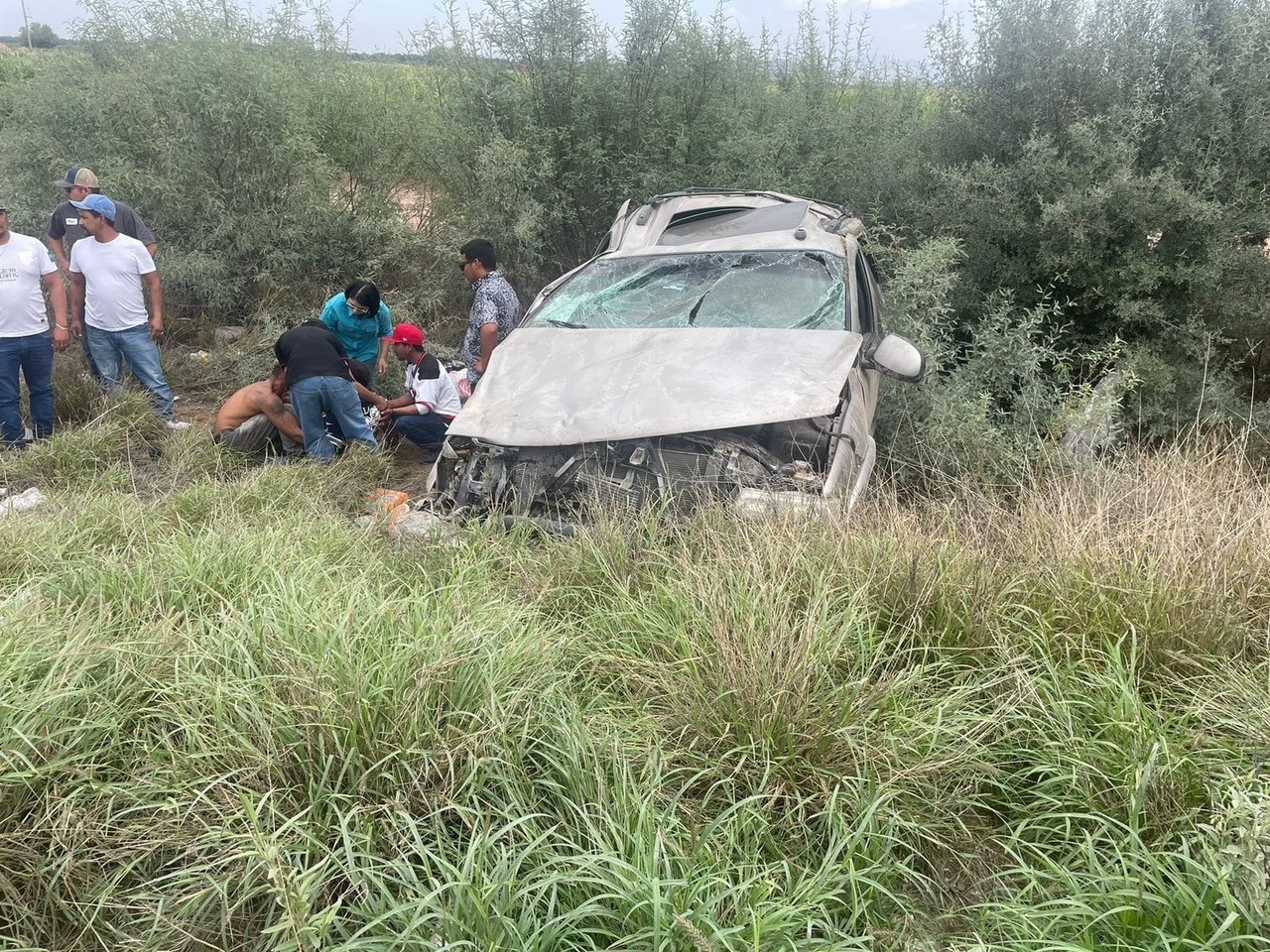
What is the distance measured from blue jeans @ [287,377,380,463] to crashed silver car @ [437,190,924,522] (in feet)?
4.37

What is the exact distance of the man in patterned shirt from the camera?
19.0 feet

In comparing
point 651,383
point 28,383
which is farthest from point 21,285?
point 651,383

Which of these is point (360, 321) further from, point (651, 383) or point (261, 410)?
point (651, 383)

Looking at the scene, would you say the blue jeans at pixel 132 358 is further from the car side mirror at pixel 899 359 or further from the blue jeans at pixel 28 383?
the car side mirror at pixel 899 359

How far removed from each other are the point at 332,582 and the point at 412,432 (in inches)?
121

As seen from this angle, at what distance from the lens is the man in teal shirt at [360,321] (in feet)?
19.3

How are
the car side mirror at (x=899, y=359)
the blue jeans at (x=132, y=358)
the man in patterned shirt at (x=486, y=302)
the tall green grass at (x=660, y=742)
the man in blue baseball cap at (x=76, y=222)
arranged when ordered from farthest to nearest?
the man in blue baseball cap at (x=76, y=222)
the blue jeans at (x=132, y=358)
the man in patterned shirt at (x=486, y=302)
the car side mirror at (x=899, y=359)
the tall green grass at (x=660, y=742)

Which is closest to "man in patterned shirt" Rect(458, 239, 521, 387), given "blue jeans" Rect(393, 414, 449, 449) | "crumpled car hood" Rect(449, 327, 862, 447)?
"blue jeans" Rect(393, 414, 449, 449)

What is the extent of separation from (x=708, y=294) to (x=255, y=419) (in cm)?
324

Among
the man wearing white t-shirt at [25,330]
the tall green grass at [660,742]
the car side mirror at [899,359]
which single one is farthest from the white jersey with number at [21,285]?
the car side mirror at [899,359]

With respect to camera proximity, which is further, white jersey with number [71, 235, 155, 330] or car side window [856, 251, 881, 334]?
white jersey with number [71, 235, 155, 330]

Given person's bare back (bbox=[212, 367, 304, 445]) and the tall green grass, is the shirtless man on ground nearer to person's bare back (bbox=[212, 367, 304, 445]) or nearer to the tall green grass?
person's bare back (bbox=[212, 367, 304, 445])

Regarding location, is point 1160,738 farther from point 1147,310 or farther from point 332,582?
point 1147,310

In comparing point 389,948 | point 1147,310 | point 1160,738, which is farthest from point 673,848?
point 1147,310
